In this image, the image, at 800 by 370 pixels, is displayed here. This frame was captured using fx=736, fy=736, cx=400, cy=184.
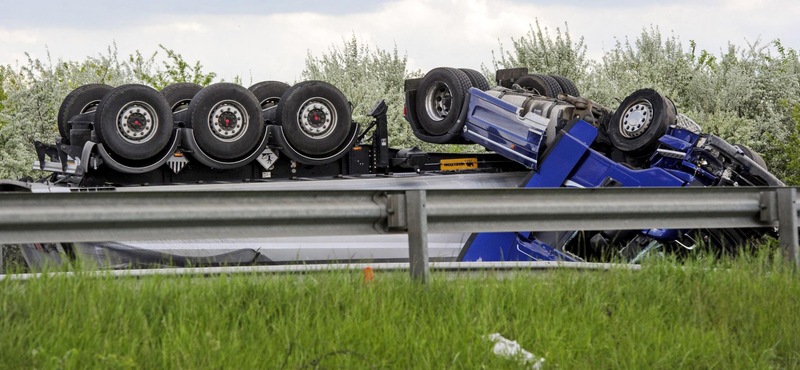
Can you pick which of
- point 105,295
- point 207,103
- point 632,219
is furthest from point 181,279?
point 207,103

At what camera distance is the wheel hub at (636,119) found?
7129 millimetres

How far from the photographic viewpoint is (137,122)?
23.8ft

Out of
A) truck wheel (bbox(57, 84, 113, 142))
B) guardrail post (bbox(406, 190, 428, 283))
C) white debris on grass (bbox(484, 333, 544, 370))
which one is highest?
truck wheel (bbox(57, 84, 113, 142))

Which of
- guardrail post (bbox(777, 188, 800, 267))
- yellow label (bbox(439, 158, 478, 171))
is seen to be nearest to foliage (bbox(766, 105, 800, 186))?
yellow label (bbox(439, 158, 478, 171))

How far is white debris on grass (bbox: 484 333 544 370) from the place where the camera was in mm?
2854

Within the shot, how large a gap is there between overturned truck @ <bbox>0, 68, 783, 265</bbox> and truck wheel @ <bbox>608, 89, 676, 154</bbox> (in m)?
0.01

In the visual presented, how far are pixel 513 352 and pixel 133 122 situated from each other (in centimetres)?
546

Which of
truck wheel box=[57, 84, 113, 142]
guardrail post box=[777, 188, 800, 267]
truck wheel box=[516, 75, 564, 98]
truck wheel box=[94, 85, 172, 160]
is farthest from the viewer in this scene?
truck wheel box=[516, 75, 564, 98]

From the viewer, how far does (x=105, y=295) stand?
3.09 meters

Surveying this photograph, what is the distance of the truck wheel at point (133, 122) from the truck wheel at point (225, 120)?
1.02 feet

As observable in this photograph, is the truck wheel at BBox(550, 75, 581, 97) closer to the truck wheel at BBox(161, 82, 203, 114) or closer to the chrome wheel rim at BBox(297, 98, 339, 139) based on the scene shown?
the chrome wheel rim at BBox(297, 98, 339, 139)

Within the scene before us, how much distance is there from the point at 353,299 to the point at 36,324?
1.26 metres

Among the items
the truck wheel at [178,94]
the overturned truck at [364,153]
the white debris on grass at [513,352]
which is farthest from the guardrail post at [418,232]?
the truck wheel at [178,94]

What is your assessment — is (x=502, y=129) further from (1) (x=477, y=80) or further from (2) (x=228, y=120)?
(2) (x=228, y=120)
